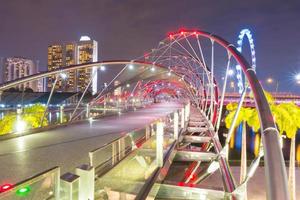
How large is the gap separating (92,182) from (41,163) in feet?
15.0

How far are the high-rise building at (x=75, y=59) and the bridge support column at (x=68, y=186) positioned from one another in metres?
17.6

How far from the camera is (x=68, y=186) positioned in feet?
10.5

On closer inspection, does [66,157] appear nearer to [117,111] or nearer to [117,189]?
[117,189]

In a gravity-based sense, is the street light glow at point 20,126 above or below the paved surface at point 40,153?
above

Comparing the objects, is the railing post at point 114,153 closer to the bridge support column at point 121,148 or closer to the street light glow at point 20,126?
the bridge support column at point 121,148

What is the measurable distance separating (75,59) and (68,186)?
241 ft

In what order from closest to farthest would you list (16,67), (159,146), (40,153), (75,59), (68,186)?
1. (68,186)
2. (159,146)
3. (40,153)
4. (75,59)
5. (16,67)

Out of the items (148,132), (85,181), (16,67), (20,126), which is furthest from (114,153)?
(16,67)

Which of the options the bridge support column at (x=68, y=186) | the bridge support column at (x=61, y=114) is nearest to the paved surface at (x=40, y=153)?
the bridge support column at (x=68, y=186)

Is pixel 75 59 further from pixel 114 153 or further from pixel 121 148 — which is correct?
pixel 114 153

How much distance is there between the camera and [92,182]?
12.3 ft

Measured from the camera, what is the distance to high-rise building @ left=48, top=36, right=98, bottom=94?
50.7m

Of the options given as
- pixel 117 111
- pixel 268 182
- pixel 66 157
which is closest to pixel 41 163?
pixel 66 157

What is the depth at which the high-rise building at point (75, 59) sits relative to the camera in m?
50.7
